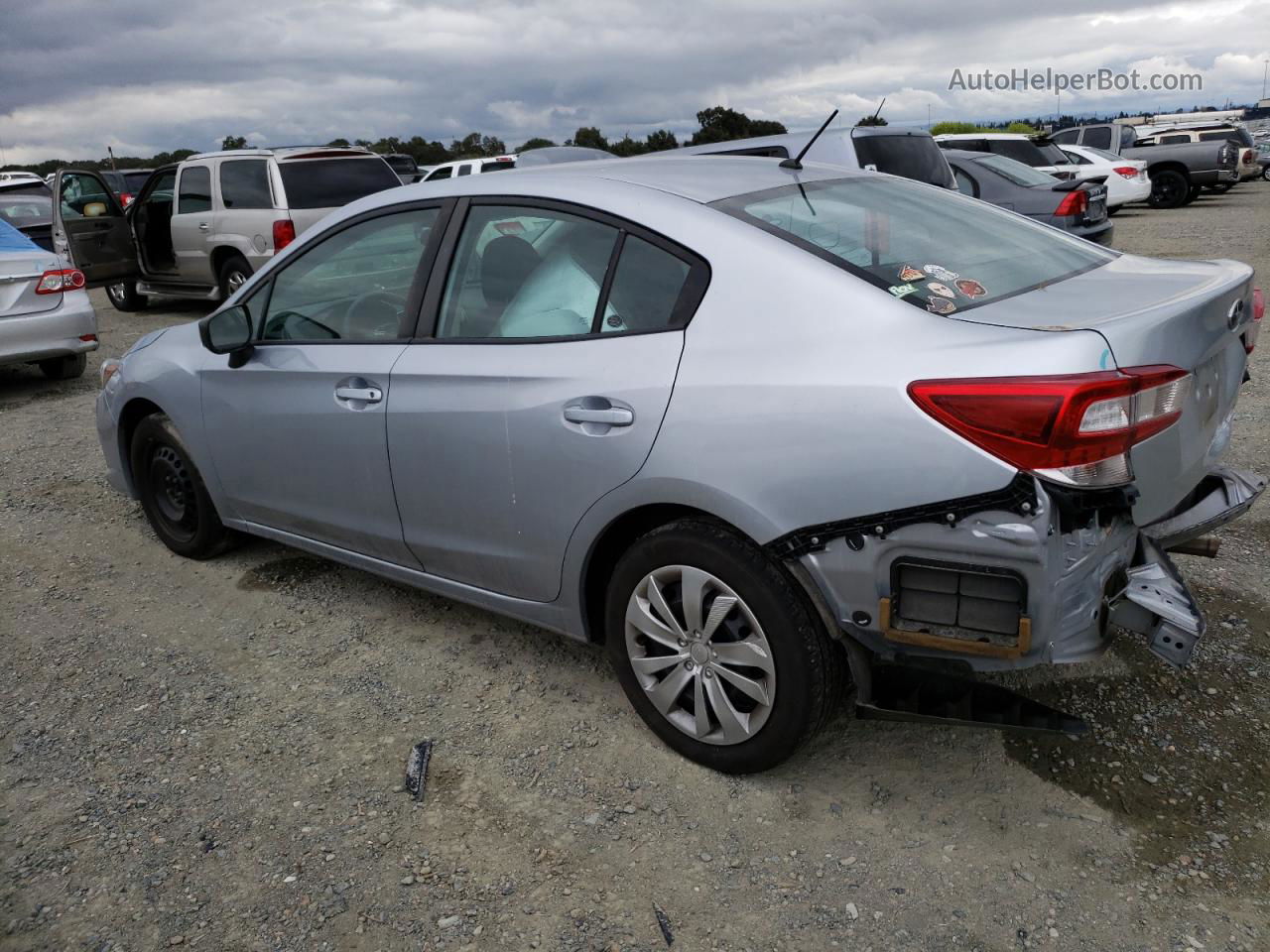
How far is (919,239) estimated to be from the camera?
2932 millimetres

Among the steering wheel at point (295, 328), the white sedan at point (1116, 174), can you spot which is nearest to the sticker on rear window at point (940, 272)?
the steering wheel at point (295, 328)

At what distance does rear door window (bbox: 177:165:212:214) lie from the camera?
444 inches

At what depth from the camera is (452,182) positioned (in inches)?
136

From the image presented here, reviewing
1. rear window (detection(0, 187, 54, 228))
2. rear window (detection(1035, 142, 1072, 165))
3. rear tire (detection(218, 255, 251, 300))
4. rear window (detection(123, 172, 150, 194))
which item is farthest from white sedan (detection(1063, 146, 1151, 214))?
rear window (detection(123, 172, 150, 194))

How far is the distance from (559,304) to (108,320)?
11.8m

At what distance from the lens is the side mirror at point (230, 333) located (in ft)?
12.3

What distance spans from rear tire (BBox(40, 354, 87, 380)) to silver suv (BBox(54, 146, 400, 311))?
214 centimetres

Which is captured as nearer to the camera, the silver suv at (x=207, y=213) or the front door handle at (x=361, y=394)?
the front door handle at (x=361, y=394)

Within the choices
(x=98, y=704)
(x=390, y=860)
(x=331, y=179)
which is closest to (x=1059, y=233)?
(x=390, y=860)

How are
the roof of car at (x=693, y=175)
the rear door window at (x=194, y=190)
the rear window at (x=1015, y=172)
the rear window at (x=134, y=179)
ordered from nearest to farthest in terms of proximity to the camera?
the roof of car at (x=693, y=175) → the rear door window at (x=194, y=190) → the rear window at (x=1015, y=172) → the rear window at (x=134, y=179)

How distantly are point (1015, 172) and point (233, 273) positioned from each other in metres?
8.78

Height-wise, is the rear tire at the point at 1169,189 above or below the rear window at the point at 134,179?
below

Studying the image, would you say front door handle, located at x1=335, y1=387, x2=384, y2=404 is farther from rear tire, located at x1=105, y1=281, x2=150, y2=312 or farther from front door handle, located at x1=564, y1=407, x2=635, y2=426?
rear tire, located at x1=105, y1=281, x2=150, y2=312

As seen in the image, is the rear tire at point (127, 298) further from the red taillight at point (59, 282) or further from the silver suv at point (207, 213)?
the red taillight at point (59, 282)
